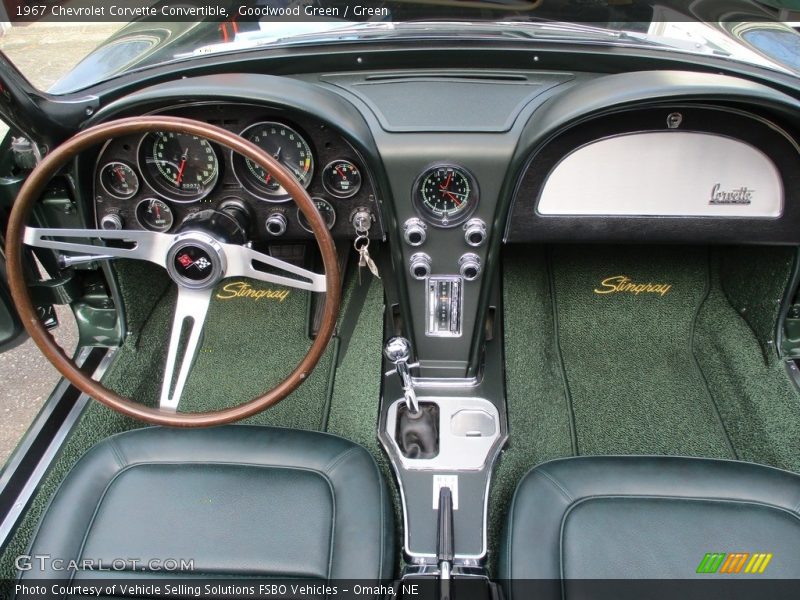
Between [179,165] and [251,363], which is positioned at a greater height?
[179,165]

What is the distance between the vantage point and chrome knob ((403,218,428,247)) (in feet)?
5.71

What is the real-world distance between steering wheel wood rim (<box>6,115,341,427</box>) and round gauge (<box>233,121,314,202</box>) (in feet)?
1.02

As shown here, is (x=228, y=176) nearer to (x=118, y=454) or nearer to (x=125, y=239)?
(x=125, y=239)

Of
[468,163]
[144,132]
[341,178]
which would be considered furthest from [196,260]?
[468,163]

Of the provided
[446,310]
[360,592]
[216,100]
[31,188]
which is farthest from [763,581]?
[31,188]

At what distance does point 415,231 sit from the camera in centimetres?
174

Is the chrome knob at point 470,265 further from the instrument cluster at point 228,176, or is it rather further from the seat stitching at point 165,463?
the seat stitching at point 165,463

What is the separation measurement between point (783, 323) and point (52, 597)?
2.50 m

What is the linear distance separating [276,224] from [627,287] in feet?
5.35

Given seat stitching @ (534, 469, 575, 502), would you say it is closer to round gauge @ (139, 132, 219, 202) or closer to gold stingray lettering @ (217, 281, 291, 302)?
round gauge @ (139, 132, 219, 202)

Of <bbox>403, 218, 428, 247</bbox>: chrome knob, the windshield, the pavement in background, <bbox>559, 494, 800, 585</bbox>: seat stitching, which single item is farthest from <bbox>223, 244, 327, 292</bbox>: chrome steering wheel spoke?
the pavement in background

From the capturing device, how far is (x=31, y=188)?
4.27 ft

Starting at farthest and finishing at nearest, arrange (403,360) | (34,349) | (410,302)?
1. (34,349)
2. (410,302)
3. (403,360)

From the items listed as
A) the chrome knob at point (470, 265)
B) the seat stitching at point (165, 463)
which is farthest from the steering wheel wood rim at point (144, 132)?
the chrome knob at point (470, 265)
